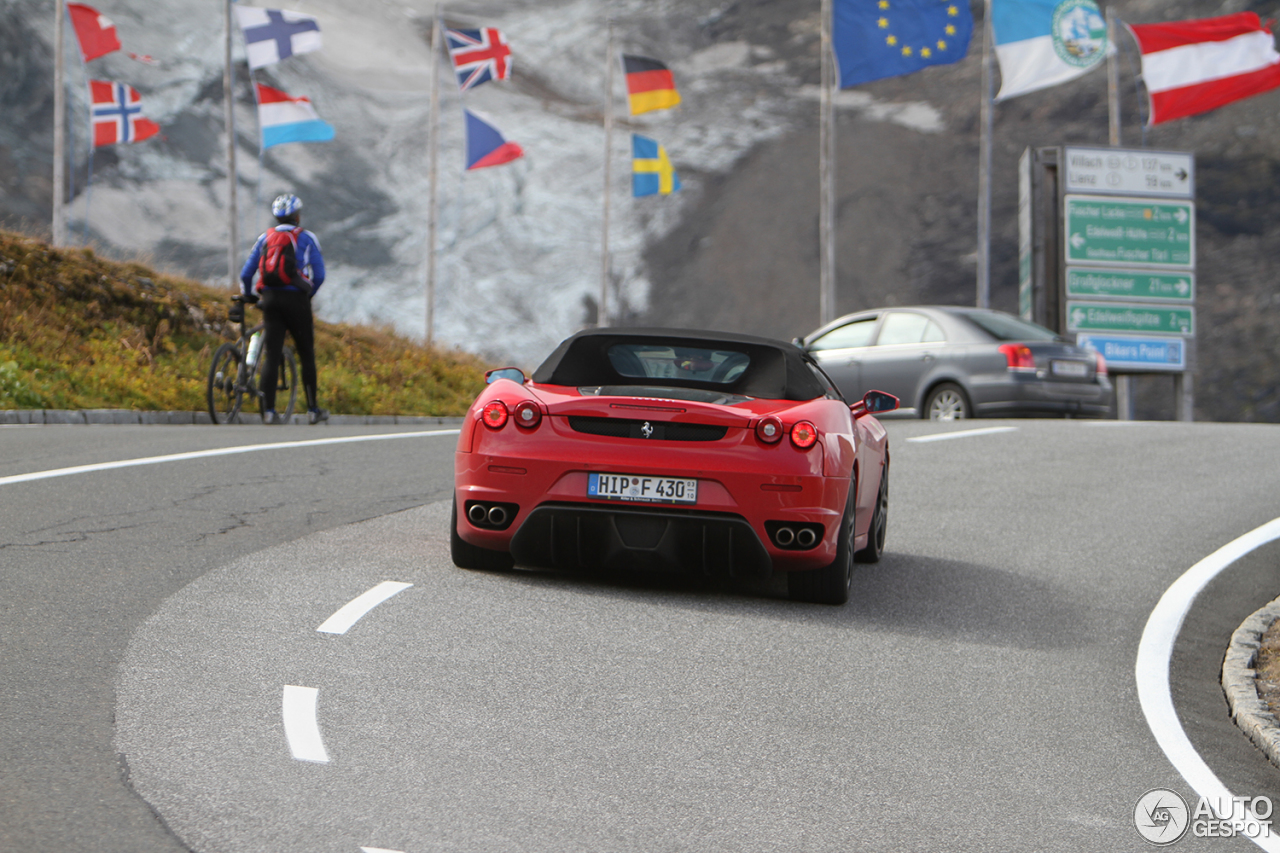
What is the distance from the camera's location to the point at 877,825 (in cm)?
451

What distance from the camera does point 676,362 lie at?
826 cm

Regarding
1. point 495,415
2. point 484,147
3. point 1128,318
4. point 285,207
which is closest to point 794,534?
point 495,415

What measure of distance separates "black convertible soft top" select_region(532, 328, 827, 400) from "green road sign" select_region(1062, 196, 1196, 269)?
2342 cm

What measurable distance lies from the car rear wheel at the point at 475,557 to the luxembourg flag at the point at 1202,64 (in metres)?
27.4

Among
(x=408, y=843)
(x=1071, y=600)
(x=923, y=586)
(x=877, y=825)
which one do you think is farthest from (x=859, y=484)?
(x=408, y=843)

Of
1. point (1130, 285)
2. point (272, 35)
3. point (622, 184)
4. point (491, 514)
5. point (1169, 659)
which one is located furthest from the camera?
point (622, 184)

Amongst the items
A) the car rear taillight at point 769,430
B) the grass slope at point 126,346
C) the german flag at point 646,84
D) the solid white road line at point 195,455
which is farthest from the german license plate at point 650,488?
the german flag at point 646,84

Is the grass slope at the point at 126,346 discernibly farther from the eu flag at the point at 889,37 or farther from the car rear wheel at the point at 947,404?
the eu flag at the point at 889,37

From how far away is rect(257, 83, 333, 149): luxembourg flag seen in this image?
30359mm

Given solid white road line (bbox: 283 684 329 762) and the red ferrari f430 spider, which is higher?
the red ferrari f430 spider

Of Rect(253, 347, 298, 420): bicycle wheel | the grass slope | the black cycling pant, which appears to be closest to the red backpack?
the black cycling pant

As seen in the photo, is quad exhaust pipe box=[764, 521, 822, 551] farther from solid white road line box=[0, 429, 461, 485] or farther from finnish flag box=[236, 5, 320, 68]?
finnish flag box=[236, 5, 320, 68]

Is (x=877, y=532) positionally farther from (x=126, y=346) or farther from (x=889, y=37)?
(x=889, y=37)

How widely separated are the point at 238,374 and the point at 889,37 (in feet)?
65.6
